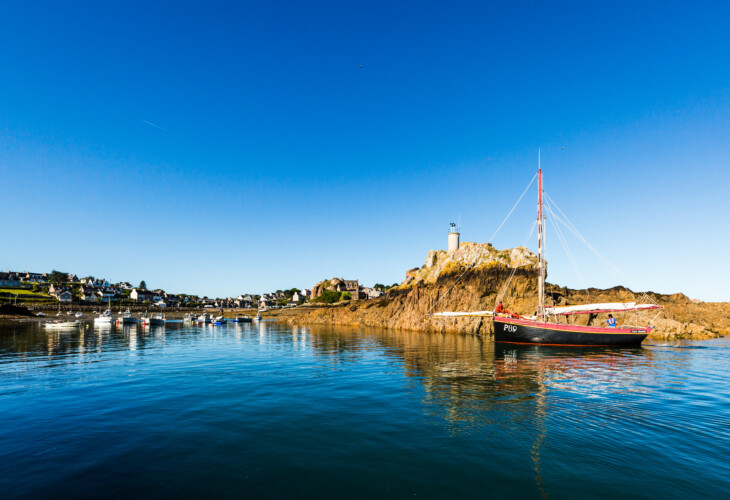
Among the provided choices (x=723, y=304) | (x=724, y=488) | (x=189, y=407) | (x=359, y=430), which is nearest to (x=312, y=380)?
(x=189, y=407)

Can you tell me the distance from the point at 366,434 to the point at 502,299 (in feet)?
229

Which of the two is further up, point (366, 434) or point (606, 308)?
point (606, 308)

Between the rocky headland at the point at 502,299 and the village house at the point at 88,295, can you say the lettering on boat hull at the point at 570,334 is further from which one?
the village house at the point at 88,295

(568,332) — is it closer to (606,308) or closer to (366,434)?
(606,308)

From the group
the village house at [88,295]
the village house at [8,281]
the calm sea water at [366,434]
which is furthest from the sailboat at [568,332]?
the village house at [8,281]

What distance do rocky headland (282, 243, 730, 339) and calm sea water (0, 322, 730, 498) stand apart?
151 ft

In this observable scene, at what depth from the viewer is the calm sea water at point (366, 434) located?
952 cm

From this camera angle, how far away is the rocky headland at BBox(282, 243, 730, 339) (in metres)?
65.8

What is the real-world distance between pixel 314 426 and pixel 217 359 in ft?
86.5

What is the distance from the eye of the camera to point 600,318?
65500 mm

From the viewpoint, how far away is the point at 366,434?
1348 centimetres

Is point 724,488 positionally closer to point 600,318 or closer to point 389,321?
point 600,318

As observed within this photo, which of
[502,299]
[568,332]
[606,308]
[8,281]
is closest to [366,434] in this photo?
[568,332]

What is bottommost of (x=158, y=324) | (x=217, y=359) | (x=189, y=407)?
(x=158, y=324)
